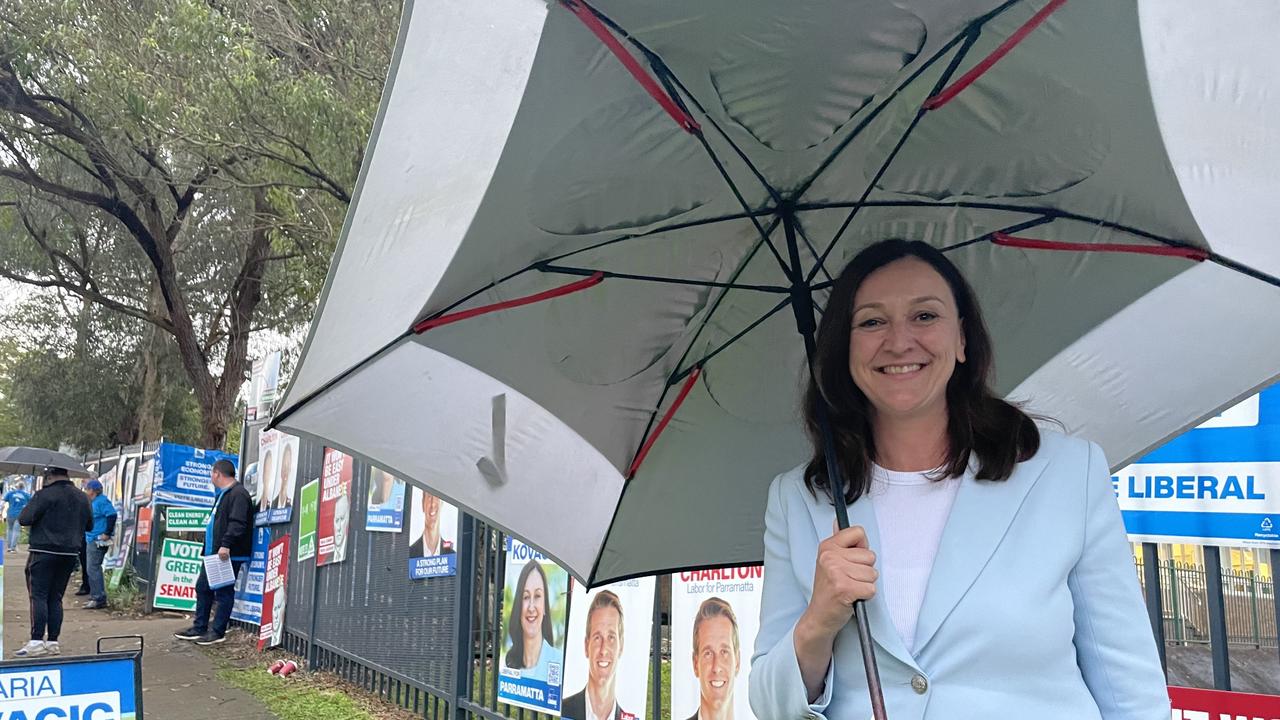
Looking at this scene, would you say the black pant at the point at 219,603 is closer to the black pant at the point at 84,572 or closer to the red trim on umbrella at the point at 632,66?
the black pant at the point at 84,572

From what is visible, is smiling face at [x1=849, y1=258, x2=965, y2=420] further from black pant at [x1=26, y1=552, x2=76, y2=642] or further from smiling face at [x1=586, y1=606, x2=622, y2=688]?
black pant at [x1=26, y1=552, x2=76, y2=642]

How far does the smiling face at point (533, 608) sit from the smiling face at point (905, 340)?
4.17 m

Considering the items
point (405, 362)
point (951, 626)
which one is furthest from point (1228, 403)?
point (405, 362)

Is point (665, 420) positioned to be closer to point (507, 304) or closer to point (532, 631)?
point (507, 304)

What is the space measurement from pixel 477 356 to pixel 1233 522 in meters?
2.50

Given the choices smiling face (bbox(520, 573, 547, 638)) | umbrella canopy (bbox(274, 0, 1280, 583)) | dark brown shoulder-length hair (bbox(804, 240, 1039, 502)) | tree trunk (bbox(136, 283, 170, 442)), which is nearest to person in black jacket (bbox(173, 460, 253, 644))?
smiling face (bbox(520, 573, 547, 638))

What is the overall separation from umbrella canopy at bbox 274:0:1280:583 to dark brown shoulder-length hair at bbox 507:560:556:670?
9.78ft

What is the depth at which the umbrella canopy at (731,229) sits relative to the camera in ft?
6.36

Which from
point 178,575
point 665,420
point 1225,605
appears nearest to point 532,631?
point 665,420

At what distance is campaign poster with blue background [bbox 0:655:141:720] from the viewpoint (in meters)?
4.57

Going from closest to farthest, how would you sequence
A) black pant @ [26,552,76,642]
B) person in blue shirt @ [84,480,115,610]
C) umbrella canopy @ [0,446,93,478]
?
black pant @ [26,552,76,642] → umbrella canopy @ [0,446,93,478] → person in blue shirt @ [84,480,115,610]

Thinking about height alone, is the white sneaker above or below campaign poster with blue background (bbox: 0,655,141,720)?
below

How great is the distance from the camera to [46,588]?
11.2m

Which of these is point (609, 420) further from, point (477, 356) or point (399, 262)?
point (399, 262)
